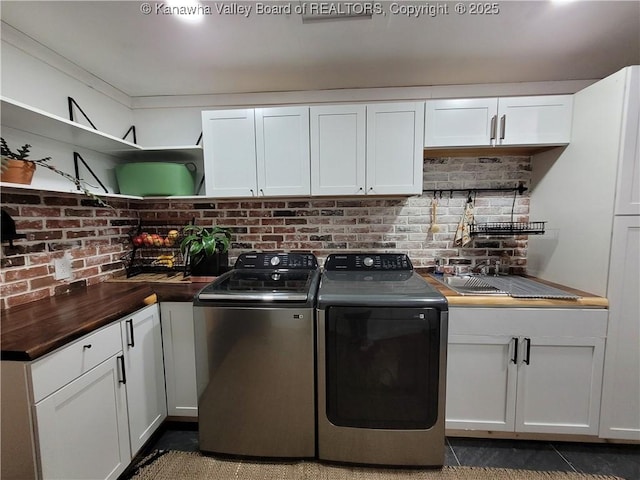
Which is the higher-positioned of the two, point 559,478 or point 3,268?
point 3,268

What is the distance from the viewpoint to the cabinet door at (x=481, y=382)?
1566 millimetres

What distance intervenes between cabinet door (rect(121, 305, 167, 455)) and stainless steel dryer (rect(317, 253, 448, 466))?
98 centimetres

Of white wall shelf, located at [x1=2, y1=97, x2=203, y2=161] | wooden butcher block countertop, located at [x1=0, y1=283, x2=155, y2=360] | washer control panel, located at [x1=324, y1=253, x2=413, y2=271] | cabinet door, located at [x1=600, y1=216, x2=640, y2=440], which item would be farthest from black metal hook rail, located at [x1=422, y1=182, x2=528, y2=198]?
wooden butcher block countertop, located at [x1=0, y1=283, x2=155, y2=360]

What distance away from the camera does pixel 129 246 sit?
220 centimetres

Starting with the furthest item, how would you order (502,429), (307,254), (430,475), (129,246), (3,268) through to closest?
(129,246), (307,254), (502,429), (430,475), (3,268)

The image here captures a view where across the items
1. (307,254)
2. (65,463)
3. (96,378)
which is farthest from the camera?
(307,254)

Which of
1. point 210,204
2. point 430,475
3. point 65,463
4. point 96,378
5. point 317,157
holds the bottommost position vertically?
point 430,475

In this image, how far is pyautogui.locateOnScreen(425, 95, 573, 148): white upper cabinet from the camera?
1734 mm

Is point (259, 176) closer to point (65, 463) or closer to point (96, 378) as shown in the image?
point (96, 378)

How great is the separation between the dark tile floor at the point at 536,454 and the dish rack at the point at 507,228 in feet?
4.24

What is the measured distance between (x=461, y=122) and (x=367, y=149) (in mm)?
633

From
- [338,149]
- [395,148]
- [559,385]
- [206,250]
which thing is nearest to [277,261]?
[206,250]

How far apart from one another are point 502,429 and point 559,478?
28 cm

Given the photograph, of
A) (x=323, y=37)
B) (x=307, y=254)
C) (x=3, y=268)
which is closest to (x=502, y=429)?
(x=307, y=254)
